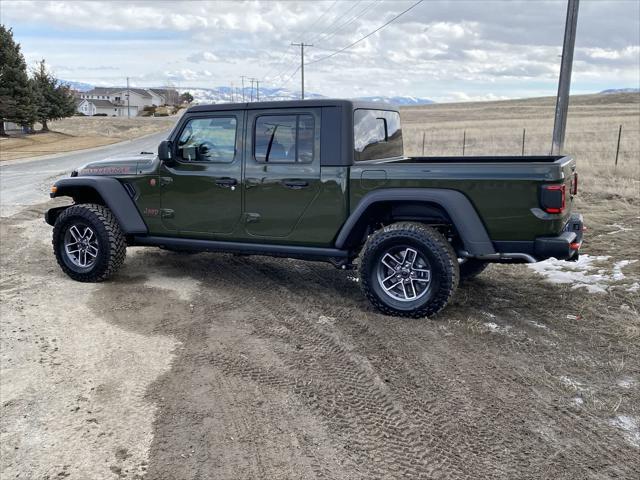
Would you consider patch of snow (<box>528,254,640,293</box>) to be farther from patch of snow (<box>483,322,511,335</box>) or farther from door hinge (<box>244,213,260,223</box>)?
door hinge (<box>244,213,260,223</box>)

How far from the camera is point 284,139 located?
18.9 feet

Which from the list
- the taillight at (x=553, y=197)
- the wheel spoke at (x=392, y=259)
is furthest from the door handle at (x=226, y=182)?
the taillight at (x=553, y=197)

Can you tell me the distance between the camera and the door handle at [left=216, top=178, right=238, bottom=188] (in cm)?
593

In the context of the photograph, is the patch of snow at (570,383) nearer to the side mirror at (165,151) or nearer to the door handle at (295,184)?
the door handle at (295,184)

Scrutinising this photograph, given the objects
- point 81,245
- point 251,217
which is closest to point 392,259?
point 251,217

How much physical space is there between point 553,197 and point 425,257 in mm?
1162

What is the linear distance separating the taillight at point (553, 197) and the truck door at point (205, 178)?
2.87 meters

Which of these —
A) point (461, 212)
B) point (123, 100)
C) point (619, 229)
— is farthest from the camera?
point (123, 100)

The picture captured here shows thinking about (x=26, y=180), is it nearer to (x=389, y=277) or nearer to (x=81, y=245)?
(x=81, y=245)

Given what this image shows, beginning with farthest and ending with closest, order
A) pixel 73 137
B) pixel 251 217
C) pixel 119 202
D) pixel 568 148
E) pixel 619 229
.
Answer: pixel 73 137, pixel 568 148, pixel 619 229, pixel 119 202, pixel 251 217

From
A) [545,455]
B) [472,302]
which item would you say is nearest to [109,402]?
[545,455]

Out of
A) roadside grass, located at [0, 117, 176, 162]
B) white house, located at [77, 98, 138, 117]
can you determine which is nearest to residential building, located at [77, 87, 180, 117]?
white house, located at [77, 98, 138, 117]

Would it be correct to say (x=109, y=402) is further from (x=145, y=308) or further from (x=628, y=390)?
(x=628, y=390)

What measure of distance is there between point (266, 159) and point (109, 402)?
114 inches
